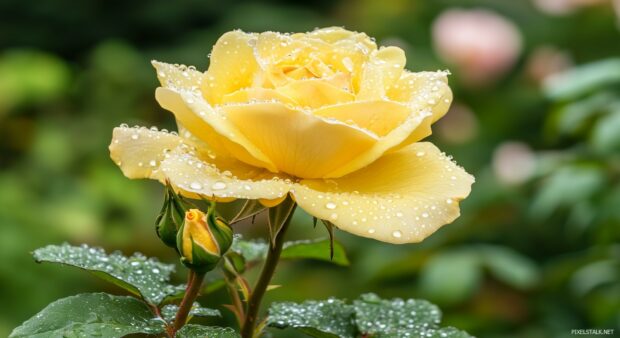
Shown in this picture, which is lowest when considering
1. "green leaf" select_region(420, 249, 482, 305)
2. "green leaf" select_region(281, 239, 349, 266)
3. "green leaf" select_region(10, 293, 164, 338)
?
"green leaf" select_region(10, 293, 164, 338)

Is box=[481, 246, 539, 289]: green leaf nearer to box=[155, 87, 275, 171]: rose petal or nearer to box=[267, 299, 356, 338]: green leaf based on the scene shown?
box=[267, 299, 356, 338]: green leaf

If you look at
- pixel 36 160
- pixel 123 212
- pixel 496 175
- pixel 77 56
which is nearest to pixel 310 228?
pixel 496 175

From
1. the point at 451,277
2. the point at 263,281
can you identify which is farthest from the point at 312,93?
the point at 451,277

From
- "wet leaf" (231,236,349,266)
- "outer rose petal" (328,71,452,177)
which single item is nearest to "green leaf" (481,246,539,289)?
"wet leaf" (231,236,349,266)

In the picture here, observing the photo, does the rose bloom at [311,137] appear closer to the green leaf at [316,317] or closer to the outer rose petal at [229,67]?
the outer rose petal at [229,67]

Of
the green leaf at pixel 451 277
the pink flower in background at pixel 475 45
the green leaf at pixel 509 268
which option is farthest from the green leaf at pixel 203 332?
the pink flower in background at pixel 475 45

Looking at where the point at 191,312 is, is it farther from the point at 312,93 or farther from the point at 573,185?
the point at 573,185

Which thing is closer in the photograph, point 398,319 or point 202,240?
point 202,240
